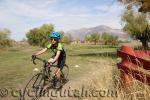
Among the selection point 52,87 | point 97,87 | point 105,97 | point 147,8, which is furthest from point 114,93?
point 147,8

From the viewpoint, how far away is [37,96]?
9.72 metres

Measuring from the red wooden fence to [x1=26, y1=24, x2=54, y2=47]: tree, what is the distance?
126099 mm

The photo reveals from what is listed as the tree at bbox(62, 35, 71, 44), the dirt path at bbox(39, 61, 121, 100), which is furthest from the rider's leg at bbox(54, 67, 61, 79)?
the tree at bbox(62, 35, 71, 44)

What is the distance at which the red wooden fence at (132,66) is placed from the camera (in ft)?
22.2

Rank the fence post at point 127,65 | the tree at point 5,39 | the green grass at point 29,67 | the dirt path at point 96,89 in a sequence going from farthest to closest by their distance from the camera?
1. the tree at point 5,39
2. the green grass at point 29,67
3. the dirt path at point 96,89
4. the fence post at point 127,65

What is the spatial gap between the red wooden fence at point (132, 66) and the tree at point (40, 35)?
12610 cm

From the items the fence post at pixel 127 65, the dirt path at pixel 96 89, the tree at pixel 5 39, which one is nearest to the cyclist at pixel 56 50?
the dirt path at pixel 96 89

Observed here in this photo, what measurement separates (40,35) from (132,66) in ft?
444

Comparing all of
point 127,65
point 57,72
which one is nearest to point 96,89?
point 127,65

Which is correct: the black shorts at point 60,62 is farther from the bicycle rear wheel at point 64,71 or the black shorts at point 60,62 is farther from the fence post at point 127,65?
the fence post at point 127,65

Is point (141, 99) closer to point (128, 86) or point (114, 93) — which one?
point (128, 86)

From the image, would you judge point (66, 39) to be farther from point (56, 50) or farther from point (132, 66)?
point (132, 66)

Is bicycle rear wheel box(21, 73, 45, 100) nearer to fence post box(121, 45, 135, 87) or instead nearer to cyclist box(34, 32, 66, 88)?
cyclist box(34, 32, 66, 88)

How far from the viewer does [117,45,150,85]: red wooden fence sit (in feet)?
22.2
